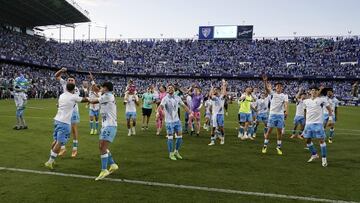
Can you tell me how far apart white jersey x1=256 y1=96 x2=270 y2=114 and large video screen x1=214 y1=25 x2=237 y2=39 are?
70.8 m

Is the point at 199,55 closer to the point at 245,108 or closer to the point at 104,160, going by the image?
the point at 245,108

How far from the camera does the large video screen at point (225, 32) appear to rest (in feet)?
286

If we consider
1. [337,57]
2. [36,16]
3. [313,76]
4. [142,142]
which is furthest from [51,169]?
[337,57]

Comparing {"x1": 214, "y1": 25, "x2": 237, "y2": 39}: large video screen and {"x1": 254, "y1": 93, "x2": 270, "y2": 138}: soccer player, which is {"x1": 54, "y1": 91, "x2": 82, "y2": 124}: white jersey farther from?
{"x1": 214, "y1": 25, "x2": 237, "y2": 39}: large video screen

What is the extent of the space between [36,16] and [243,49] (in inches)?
1730

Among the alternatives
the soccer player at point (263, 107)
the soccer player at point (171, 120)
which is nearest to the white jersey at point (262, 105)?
the soccer player at point (263, 107)

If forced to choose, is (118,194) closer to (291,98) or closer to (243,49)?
(291,98)

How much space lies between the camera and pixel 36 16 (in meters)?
66.6

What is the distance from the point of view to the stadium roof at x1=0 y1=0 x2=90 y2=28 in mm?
57750

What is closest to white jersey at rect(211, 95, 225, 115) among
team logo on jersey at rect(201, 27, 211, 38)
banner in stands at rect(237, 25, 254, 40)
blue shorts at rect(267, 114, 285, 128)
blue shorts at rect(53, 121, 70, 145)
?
blue shorts at rect(267, 114, 285, 128)

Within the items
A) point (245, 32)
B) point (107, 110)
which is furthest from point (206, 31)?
point (107, 110)

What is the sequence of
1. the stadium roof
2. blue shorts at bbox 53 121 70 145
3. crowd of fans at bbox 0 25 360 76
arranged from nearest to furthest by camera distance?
1. blue shorts at bbox 53 121 70 145
2. the stadium roof
3. crowd of fans at bbox 0 25 360 76

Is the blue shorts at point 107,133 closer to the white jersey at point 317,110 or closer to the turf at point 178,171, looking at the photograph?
the turf at point 178,171

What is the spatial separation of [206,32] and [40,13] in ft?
132
